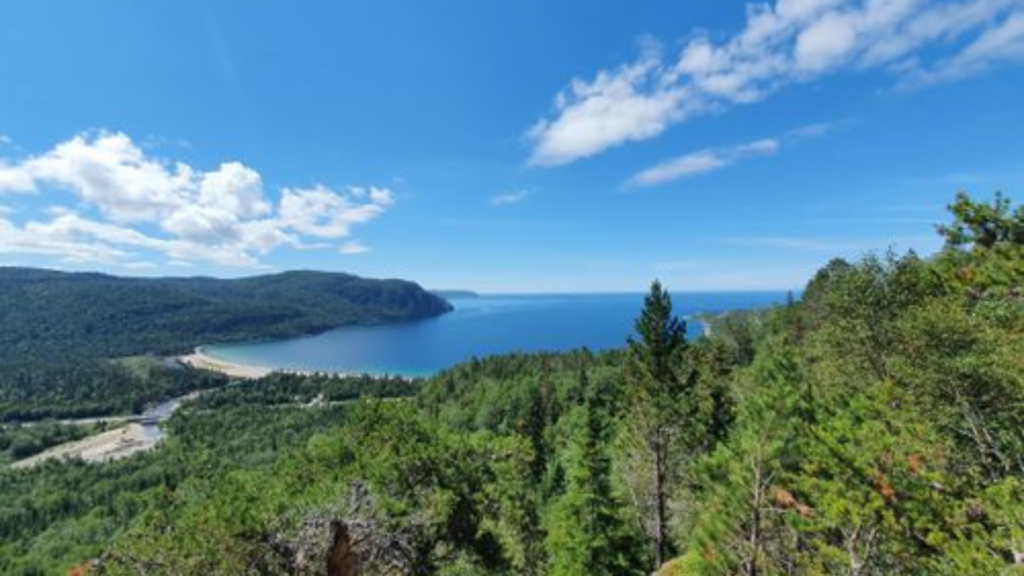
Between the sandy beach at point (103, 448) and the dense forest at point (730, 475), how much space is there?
114 meters

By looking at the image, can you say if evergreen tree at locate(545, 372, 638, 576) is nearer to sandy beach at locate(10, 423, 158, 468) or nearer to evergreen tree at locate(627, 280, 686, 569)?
evergreen tree at locate(627, 280, 686, 569)

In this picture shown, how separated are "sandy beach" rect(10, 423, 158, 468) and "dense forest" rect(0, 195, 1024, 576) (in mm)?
113566

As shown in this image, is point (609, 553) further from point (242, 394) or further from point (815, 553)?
point (242, 394)

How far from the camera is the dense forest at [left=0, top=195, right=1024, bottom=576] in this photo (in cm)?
1001

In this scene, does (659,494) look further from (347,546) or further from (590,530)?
(347,546)

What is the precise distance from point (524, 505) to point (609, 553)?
7.53 m

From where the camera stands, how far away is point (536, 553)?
90.9 ft

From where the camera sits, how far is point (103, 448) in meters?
119

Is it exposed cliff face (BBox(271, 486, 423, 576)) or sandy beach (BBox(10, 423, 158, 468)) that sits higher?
exposed cliff face (BBox(271, 486, 423, 576))

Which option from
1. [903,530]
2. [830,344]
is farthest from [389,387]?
[903,530]

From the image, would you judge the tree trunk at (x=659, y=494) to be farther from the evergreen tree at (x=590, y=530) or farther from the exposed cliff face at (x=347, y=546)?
the exposed cliff face at (x=347, y=546)

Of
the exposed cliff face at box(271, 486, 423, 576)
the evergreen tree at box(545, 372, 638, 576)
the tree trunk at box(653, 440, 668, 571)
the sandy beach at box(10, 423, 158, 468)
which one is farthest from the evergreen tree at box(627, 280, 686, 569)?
the sandy beach at box(10, 423, 158, 468)

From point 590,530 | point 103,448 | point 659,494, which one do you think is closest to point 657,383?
point 659,494

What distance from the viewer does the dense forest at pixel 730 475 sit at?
10.0m
